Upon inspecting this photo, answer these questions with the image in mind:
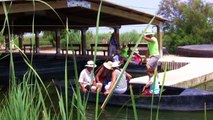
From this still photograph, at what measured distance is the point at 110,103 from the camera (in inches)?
364

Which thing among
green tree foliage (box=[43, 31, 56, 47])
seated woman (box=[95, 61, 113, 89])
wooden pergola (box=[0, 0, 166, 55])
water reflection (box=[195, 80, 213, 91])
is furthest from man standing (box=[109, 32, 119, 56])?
green tree foliage (box=[43, 31, 56, 47])

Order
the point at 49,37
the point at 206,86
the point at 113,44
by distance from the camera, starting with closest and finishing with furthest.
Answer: the point at 206,86, the point at 113,44, the point at 49,37

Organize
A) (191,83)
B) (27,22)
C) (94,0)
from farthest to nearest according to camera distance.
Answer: (27,22) < (94,0) < (191,83)

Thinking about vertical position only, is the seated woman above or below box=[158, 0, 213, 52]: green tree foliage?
below

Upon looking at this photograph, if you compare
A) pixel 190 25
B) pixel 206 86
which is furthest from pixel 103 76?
pixel 190 25

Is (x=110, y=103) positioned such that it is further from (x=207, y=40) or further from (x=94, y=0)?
(x=207, y=40)

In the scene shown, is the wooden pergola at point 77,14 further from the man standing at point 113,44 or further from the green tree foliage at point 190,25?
the green tree foliage at point 190,25

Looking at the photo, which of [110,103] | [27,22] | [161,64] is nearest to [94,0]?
[161,64]

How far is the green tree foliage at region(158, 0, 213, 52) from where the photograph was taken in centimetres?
2769

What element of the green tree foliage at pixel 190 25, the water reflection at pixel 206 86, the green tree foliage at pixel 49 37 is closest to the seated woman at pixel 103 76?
the water reflection at pixel 206 86

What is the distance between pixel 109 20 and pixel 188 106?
14329 mm

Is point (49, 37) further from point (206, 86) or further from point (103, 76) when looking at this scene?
point (103, 76)

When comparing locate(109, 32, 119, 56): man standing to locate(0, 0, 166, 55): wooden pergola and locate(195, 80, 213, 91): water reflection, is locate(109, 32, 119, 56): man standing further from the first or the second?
locate(195, 80, 213, 91): water reflection

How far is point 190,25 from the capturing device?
28.0 meters
